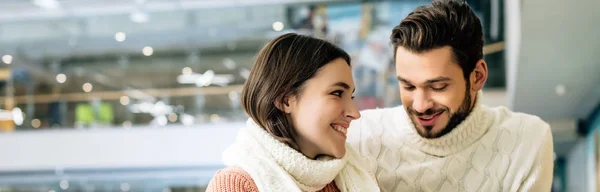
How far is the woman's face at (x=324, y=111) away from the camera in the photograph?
1925mm

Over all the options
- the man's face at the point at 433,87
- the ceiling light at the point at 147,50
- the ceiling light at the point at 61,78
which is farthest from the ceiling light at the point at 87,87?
the man's face at the point at 433,87

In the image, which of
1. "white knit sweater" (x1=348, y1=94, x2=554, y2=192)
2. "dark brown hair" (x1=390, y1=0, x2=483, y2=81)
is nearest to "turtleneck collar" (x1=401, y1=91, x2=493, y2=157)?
"white knit sweater" (x1=348, y1=94, x2=554, y2=192)

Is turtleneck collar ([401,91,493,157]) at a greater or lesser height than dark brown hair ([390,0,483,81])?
lesser

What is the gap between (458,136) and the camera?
2.32 m

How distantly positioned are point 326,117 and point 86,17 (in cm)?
1381

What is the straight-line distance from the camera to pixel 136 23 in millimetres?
14781

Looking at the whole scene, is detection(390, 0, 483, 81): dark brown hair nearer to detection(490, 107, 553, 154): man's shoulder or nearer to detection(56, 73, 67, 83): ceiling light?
detection(490, 107, 553, 154): man's shoulder

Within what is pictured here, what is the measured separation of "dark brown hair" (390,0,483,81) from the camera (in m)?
2.19

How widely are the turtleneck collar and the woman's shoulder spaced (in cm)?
69

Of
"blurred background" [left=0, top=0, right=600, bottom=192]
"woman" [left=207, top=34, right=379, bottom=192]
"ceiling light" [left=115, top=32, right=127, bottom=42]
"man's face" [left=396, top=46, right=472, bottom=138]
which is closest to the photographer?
"woman" [left=207, top=34, right=379, bottom=192]

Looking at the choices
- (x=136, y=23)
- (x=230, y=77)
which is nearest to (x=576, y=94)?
(x=230, y=77)

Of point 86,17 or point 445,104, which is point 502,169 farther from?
point 86,17

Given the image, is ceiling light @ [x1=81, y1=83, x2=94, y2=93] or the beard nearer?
the beard

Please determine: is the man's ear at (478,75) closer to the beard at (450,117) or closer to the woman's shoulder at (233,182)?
the beard at (450,117)
